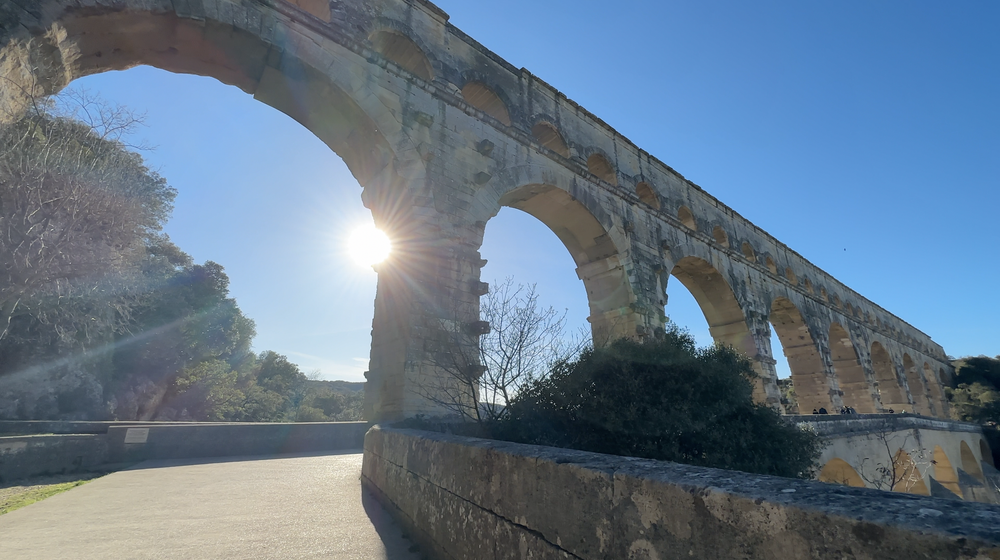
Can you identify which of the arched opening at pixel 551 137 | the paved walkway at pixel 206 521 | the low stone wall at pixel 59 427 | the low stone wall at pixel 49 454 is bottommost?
the paved walkway at pixel 206 521

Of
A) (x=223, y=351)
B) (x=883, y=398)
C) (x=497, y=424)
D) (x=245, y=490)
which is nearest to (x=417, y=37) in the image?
(x=497, y=424)

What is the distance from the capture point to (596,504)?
1.47 meters

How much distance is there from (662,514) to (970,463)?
25795mm

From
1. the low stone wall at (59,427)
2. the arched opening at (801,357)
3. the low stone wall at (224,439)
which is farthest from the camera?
the arched opening at (801,357)

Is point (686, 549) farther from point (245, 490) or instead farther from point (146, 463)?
point (146, 463)

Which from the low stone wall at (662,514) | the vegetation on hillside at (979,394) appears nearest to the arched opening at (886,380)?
the vegetation on hillside at (979,394)

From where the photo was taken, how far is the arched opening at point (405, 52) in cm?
807

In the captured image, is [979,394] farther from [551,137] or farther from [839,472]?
[551,137]

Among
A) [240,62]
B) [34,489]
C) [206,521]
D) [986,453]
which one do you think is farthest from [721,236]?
Answer: [986,453]

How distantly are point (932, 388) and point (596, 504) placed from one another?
41562 millimetres

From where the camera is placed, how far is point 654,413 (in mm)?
4598

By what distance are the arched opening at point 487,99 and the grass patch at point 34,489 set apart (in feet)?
27.7

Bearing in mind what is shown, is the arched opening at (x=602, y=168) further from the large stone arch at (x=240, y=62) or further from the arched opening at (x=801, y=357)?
the arched opening at (x=801, y=357)

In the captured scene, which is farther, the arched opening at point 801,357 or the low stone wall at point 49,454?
the arched opening at point 801,357
